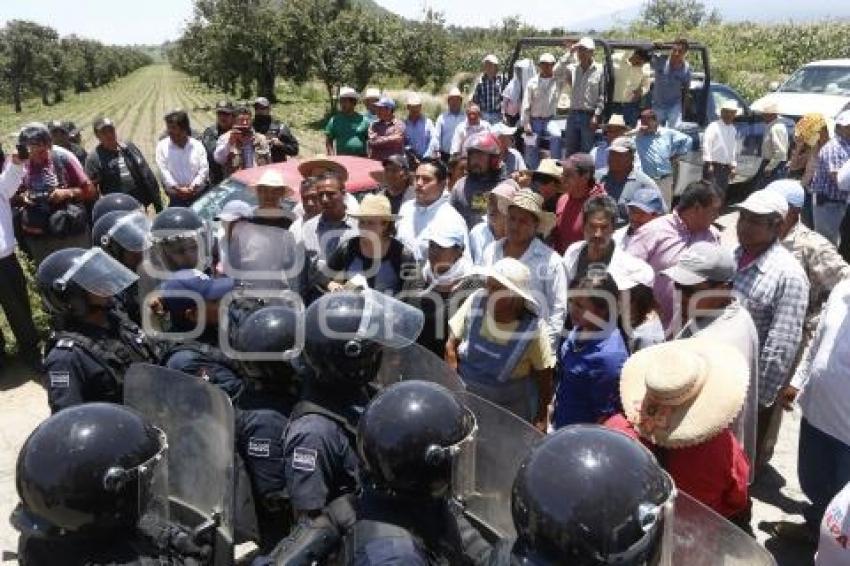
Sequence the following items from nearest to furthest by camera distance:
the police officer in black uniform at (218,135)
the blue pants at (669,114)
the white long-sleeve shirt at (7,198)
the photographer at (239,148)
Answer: the white long-sleeve shirt at (7,198) < the photographer at (239,148) < the police officer in black uniform at (218,135) < the blue pants at (669,114)

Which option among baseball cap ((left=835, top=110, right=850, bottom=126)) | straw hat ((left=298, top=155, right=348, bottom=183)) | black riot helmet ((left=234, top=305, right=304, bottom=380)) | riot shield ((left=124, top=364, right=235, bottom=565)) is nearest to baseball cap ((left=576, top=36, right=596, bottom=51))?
baseball cap ((left=835, top=110, right=850, bottom=126))

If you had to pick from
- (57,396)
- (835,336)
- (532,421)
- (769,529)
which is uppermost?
(835,336)

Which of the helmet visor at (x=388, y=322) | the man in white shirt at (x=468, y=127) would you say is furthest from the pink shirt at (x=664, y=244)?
the man in white shirt at (x=468, y=127)

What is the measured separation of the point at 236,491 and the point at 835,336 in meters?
2.65

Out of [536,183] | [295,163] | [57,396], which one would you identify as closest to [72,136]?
[295,163]

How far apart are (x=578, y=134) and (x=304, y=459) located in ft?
24.5

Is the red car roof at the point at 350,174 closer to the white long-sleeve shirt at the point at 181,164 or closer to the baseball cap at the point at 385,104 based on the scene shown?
the white long-sleeve shirt at the point at 181,164

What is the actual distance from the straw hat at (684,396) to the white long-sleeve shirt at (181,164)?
5589 mm

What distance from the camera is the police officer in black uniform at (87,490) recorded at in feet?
6.49

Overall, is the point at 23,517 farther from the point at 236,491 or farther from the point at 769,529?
the point at 769,529

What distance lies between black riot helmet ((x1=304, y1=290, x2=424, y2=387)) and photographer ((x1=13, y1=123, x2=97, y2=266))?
4335 mm

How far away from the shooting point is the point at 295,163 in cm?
741

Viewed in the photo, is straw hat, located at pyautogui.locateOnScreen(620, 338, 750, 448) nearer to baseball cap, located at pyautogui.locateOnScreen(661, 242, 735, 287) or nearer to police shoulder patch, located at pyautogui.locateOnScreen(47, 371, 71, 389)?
baseball cap, located at pyautogui.locateOnScreen(661, 242, 735, 287)

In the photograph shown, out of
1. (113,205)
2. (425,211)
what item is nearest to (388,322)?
(425,211)
